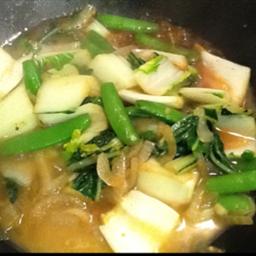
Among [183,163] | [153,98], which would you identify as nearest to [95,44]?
[153,98]

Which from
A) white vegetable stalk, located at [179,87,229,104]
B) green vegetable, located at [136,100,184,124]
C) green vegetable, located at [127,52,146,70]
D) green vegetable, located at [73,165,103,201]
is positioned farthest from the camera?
green vegetable, located at [127,52,146,70]

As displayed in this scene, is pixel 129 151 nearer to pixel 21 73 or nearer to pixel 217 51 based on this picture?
pixel 21 73

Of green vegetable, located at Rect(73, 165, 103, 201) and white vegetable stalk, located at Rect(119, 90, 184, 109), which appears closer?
green vegetable, located at Rect(73, 165, 103, 201)

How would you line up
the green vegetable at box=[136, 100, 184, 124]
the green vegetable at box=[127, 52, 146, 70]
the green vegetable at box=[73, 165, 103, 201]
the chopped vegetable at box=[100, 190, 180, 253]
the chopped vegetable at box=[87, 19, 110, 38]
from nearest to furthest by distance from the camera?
the chopped vegetable at box=[100, 190, 180, 253], the green vegetable at box=[73, 165, 103, 201], the green vegetable at box=[136, 100, 184, 124], the green vegetable at box=[127, 52, 146, 70], the chopped vegetable at box=[87, 19, 110, 38]

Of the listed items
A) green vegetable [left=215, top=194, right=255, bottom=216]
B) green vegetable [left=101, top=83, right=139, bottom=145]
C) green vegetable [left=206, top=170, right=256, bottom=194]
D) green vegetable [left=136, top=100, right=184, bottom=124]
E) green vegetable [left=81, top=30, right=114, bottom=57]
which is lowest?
green vegetable [left=215, top=194, right=255, bottom=216]

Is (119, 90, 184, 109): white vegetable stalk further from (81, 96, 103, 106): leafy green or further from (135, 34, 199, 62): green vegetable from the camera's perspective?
(135, 34, 199, 62): green vegetable

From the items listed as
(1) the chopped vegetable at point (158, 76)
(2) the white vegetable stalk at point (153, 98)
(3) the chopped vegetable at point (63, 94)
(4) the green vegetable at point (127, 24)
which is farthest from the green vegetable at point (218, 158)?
(4) the green vegetable at point (127, 24)

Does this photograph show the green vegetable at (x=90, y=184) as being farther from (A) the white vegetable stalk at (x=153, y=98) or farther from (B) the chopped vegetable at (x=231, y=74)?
(B) the chopped vegetable at (x=231, y=74)

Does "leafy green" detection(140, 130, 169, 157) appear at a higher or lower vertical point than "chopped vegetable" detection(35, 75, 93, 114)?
lower

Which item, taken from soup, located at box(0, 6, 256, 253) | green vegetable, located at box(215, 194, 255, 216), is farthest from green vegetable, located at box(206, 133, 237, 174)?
green vegetable, located at box(215, 194, 255, 216)
